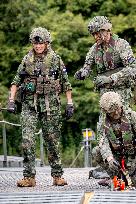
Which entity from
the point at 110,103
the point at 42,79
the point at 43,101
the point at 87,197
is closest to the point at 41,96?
the point at 43,101

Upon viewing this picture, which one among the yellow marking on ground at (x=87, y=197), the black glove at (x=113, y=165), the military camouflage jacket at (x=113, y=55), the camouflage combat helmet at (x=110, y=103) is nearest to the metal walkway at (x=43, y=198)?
the yellow marking on ground at (x=87, y=197)

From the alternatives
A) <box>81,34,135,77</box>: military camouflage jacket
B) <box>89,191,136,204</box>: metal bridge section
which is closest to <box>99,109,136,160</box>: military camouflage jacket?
<box>89,191,136,204</box>: metal bridge section

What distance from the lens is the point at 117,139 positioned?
805 cm

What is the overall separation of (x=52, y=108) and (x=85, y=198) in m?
2.89

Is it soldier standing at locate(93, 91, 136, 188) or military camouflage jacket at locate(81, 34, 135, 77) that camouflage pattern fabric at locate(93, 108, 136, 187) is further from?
military camouflage jacket at locate(81, 34, 135, 77)

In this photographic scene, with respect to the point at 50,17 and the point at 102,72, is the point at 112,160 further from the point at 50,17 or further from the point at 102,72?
the point at 50,17

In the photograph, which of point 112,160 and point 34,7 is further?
point 34,7

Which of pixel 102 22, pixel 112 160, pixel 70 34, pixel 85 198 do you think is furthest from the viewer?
pixel 70 34

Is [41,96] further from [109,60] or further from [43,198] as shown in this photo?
[43,198]

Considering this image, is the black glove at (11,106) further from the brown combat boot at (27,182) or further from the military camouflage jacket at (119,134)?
the military camouflage jacket at (119,134)

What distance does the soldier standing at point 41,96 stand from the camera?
30.1 ft

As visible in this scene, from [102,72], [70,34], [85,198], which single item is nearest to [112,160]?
[85,198]

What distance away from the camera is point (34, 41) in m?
9.12

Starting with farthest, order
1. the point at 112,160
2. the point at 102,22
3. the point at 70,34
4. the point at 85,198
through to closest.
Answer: the point at 70,34 < the point at 102,22 < the point at 112,160 < the point at 85,198
